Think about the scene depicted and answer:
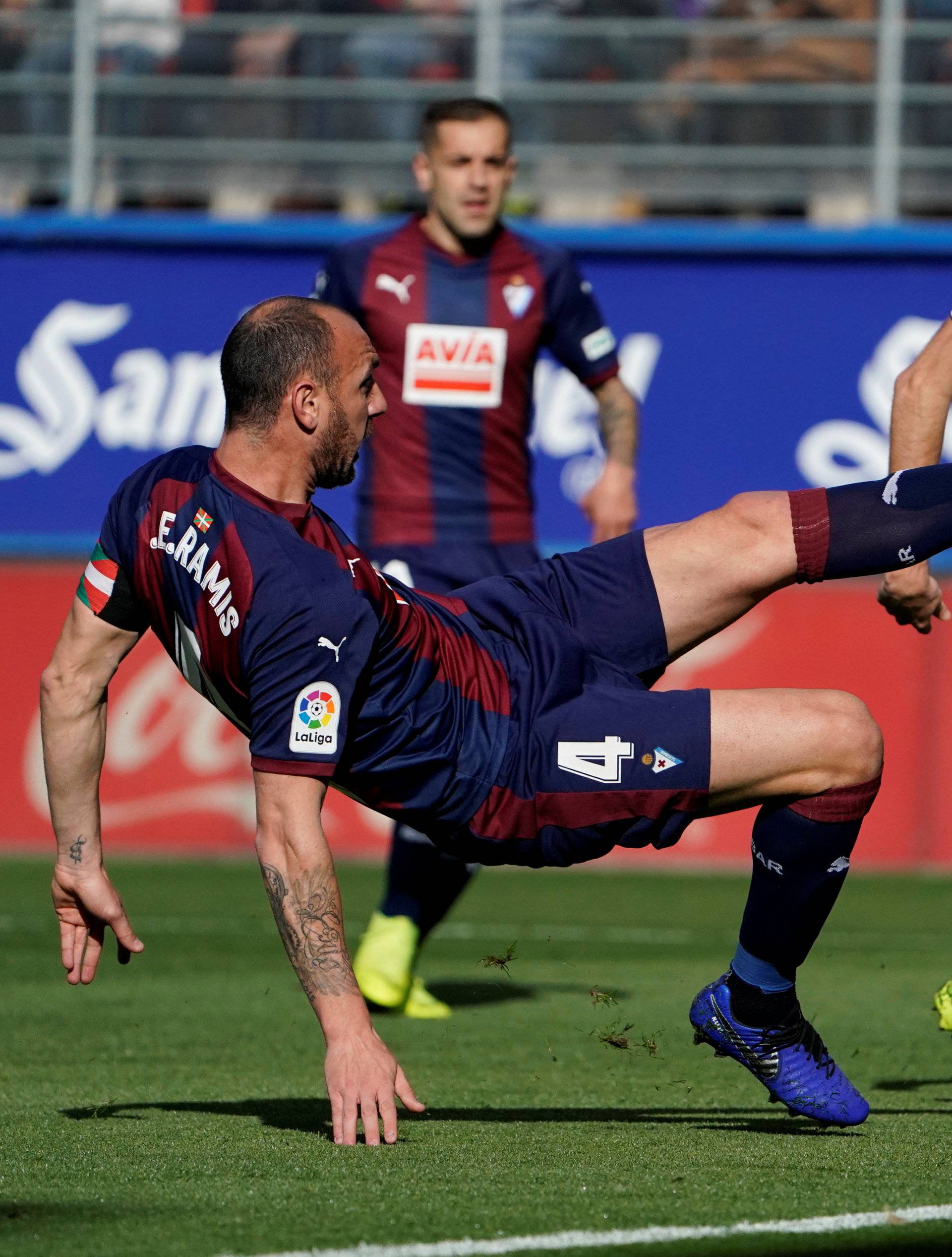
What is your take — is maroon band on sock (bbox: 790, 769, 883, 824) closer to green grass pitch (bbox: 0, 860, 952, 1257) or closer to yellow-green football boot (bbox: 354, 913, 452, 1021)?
green grass pitch (bbox: 0, 860, 952, 1257)

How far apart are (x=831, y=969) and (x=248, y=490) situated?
13.3 feet

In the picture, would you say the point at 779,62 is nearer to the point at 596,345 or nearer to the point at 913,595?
the point at 596,345

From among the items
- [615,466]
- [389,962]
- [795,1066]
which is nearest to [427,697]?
[795,1066]

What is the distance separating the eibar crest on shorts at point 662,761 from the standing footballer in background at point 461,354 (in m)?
2.59

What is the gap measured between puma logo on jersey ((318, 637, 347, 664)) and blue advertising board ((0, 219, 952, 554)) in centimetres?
759

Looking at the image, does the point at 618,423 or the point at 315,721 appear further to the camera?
the point at 618,423

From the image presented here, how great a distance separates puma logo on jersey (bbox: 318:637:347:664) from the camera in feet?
11.4

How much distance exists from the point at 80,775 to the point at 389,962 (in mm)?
2022

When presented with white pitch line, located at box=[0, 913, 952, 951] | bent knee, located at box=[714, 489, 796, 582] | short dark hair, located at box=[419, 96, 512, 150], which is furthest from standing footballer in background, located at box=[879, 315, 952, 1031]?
white pitch line, located at box=[0, 913, 952, 951]

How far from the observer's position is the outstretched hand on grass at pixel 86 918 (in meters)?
3.91

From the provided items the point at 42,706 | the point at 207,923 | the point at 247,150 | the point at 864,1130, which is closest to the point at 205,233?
the point at 247,150

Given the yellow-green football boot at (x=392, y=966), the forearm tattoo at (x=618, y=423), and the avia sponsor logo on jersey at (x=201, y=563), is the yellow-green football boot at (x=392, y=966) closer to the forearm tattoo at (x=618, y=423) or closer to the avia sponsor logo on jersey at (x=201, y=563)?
the forearm tattoo at (x=618, y=423)

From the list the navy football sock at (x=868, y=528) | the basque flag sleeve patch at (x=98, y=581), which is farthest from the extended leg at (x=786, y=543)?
the basque flag sleeve patch at (x=98, y=581)

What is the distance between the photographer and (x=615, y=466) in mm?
6219
